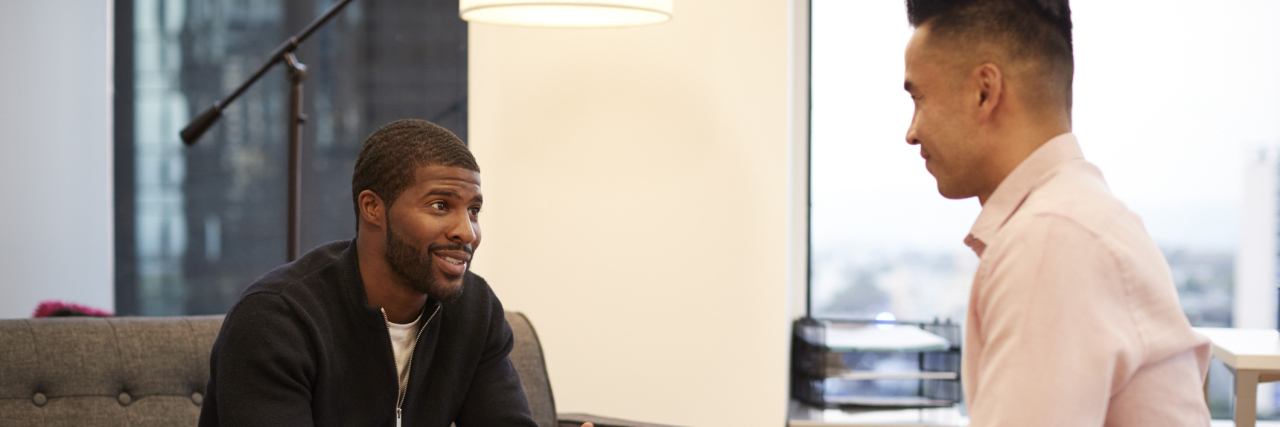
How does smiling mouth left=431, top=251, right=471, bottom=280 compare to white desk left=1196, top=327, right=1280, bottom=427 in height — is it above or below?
above

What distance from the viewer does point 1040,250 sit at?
2.36ft

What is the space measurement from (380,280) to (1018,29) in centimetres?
102

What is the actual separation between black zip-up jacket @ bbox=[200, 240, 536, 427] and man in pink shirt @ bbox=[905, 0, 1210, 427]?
93 centimetres

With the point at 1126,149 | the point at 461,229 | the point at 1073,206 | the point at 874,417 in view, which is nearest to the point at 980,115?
the point at 1073,206

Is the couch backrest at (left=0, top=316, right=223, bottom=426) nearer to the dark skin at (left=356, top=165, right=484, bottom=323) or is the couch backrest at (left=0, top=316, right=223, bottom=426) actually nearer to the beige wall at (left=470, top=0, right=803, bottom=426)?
the dark skin at (left=356, top=165, right=484, bottom=323)

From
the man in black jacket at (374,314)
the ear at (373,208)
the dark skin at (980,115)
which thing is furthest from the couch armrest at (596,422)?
the dark skin at (980,115)

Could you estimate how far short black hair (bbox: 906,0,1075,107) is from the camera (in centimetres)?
86

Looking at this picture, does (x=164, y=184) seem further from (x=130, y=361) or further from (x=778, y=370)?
(x=778, y=370)

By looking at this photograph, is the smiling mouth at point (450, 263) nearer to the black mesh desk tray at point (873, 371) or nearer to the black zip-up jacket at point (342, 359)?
the black zip-up jacket at point (342, 359)

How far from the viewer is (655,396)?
97.3 inches

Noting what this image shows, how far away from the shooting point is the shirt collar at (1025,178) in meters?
0.82

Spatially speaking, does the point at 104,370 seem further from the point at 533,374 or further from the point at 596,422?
the point at 596,422

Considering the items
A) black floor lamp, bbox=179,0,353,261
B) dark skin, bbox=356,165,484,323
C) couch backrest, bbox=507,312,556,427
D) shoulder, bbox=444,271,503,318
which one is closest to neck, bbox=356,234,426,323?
dark skin, bbox=356,165,484,323

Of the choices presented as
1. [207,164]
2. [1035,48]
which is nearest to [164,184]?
[207,164]
